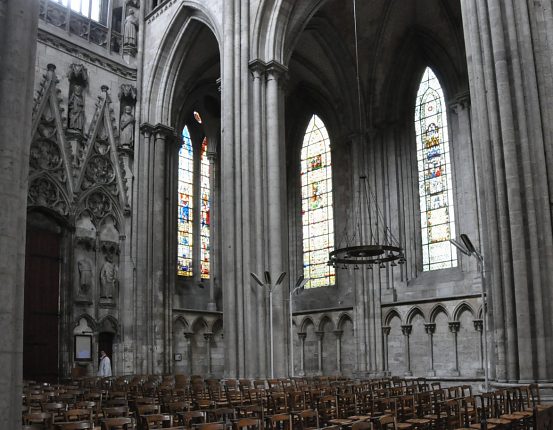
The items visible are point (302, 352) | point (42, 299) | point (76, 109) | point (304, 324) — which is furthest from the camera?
point (304, 324)

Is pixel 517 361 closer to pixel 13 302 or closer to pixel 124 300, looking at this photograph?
pixel 13 302

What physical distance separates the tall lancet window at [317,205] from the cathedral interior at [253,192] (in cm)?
9

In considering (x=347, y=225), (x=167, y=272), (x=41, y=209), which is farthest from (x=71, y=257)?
(x=347, y=225)

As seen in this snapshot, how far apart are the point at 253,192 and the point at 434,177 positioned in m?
9.45

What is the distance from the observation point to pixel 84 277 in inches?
954

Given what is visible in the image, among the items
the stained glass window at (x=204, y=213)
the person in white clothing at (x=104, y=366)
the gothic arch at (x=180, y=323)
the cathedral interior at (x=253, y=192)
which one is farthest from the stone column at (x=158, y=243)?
the stained glass window at (x=204, y=213)

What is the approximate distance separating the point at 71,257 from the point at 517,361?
57.1 feet

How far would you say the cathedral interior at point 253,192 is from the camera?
70.8 ft

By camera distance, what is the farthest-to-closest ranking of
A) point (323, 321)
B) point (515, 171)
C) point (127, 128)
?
1. point (323, 321)
2. point (127, 128)
3. point (515, 171)

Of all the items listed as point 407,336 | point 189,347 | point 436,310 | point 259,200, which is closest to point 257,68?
point 259,200

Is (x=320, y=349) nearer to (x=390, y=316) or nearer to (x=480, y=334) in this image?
(x=390, y=316)

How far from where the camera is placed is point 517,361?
12750mm

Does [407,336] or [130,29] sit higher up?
[130,29]

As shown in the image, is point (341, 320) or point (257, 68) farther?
point (341, 320)
